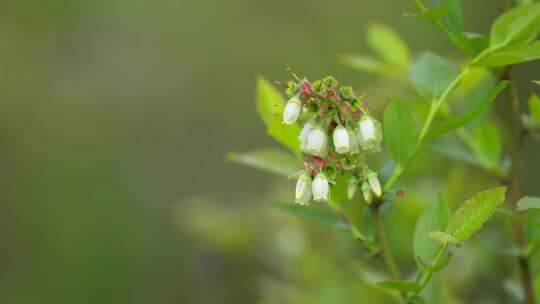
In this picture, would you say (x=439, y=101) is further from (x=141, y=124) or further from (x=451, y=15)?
(x=141, y=124)

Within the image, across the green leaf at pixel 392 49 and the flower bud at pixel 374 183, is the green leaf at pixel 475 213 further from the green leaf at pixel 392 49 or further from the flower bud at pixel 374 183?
the green leaf at pixel 392 49

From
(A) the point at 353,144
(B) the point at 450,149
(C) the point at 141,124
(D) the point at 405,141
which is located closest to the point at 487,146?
(B) the point at 450,149

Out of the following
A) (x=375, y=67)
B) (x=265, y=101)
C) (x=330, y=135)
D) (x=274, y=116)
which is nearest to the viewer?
(x=330, y=135)

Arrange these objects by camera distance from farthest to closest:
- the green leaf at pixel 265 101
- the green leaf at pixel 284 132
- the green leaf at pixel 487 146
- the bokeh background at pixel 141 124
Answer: the bokeh background at pixel 141 124 < the green leaf at pixel 487 146 < the green leaf at pixel 265 101 < the green leaf at pixel 284 132

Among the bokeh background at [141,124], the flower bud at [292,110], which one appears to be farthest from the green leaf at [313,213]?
the bokeh background at [141,124]

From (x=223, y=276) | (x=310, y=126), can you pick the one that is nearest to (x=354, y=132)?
(x=310, y=126)

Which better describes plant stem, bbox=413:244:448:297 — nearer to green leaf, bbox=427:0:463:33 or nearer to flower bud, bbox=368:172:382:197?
flower bud, bbox=368:172:382:197
